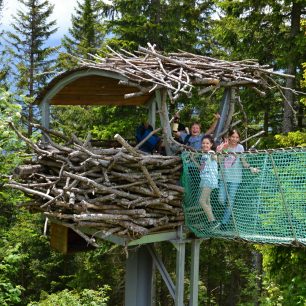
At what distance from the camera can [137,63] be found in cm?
570

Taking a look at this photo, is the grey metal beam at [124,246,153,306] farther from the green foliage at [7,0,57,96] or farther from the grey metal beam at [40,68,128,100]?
the green foliage at [7,0,57,96]

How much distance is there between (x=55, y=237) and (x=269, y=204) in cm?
337

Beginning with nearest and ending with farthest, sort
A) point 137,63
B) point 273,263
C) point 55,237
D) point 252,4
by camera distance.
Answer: point 137,63 → point 55,237 → point 273,263 → point 252,4

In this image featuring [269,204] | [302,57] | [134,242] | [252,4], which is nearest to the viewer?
[269,204]

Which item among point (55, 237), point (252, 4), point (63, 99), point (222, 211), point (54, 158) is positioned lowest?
point (55, 237)

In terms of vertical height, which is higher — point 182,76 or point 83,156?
point 182,76

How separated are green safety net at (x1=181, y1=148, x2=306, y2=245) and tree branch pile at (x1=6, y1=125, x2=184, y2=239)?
0.24 metres

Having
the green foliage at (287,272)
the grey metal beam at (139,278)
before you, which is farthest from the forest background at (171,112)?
the grey metal beam at (139,278)

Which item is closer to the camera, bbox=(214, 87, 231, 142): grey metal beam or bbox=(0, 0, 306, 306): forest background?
bbox=(214, 87, 231, 142): grey metal beam

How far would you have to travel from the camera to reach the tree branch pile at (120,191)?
498cm

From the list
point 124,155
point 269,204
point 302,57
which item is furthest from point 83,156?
point 302,57

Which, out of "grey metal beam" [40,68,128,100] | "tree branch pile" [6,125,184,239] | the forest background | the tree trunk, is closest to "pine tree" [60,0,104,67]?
the forest background

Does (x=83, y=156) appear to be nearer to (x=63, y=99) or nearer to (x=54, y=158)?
(x=54, y=158)

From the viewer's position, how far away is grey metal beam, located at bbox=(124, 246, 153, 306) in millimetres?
6883
